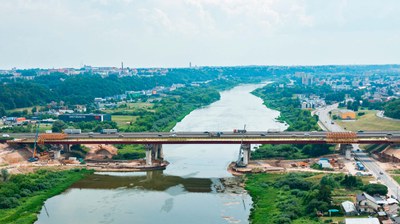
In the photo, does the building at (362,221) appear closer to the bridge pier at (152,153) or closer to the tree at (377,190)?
the tree at (377,190)

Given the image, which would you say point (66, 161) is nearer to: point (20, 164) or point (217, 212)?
point (20, 164)

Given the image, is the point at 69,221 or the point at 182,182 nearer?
the point at 69,221

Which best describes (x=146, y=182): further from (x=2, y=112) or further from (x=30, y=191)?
(x=2, y=112)

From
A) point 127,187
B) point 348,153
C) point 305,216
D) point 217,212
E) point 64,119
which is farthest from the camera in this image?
point 64,119

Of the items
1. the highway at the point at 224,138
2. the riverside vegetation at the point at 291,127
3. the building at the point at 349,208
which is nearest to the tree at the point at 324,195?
the building at the point at 349,208

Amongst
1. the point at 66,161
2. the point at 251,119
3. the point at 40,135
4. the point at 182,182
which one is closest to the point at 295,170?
the point at 182,182

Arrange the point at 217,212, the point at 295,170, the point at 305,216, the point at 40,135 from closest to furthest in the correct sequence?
the point at 305,216 < the point at 217,212 < the point at 295,170 < the point at 40,135

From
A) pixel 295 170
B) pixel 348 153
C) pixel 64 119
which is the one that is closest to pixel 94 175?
pixel 295 170
